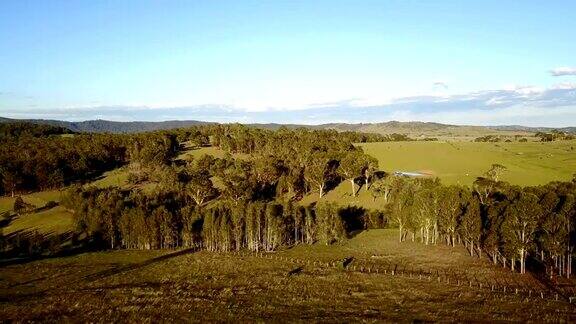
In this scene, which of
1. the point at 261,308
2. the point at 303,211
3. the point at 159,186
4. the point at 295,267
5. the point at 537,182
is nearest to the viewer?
the point at 261,308

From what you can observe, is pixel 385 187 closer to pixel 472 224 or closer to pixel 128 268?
pixel 472 224

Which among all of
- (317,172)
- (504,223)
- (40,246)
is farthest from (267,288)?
(317,172)

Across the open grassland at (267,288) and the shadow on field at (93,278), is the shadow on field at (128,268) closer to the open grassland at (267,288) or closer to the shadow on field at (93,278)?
the shadow on field at (93,278)

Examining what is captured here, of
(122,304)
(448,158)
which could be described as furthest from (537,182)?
(122,304)

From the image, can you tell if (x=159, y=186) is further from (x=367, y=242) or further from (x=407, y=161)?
(x=407, y=161)

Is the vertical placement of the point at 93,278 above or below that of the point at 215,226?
below
